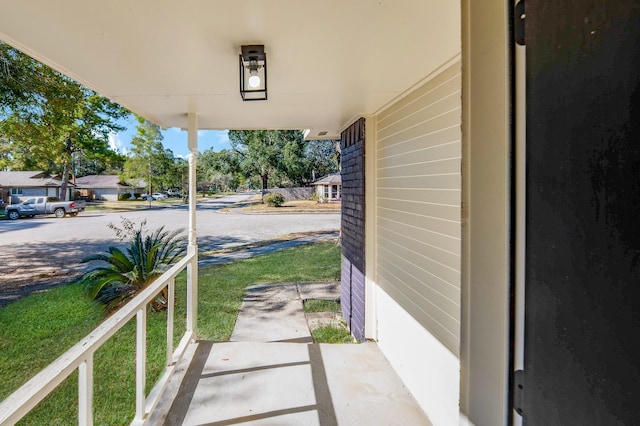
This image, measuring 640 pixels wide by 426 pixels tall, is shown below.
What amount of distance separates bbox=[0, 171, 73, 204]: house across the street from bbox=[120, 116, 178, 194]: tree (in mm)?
4946

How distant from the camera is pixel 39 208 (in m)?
17.3

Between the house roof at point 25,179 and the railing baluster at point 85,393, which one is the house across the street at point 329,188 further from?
the railing baluster at point 85,393

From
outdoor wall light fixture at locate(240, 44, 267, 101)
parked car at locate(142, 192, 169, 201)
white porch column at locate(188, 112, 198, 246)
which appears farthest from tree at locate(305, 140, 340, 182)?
outdoor wall light fixture at locate(240, 44, 267, 101)

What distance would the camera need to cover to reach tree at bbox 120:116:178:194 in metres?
25.6

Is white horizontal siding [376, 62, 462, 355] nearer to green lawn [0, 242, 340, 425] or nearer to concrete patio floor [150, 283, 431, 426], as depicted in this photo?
concrete patio floor [150, 283, 431, 426]

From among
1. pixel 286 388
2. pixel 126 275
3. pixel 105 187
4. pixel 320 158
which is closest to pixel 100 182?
pixel 105 187

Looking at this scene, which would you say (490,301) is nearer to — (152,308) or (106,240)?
(152,308)

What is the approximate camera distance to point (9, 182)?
20.7 m

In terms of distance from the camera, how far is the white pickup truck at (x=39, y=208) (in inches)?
663

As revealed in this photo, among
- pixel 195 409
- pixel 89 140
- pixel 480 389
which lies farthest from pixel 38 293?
pixel 480 389

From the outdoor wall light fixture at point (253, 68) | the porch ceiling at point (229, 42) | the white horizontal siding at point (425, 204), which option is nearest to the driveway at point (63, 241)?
the porch ceiling at point (229, 42)

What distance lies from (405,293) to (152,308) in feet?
13.1

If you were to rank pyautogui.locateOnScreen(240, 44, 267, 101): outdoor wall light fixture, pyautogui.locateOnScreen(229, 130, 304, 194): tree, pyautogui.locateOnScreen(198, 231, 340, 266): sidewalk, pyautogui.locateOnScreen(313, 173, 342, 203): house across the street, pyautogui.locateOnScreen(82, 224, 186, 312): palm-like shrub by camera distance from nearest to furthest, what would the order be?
pyautogui.locateOnScreen(240, 44, 267, 101): outdoor wall light fixture → pyautogui.locateOnScreen(82, 224, 186, 312): palm-like shrub → pyautogui.locateOnScreen(198, 231, 340, 266): sidewalk → pyautogui.locateOnScreen(229, 130, 304, 194): tree → pyautogui.locateOnScreen(313, 173, 342, 203): house across the street

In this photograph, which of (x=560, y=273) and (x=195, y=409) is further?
(x=195, y=409)
